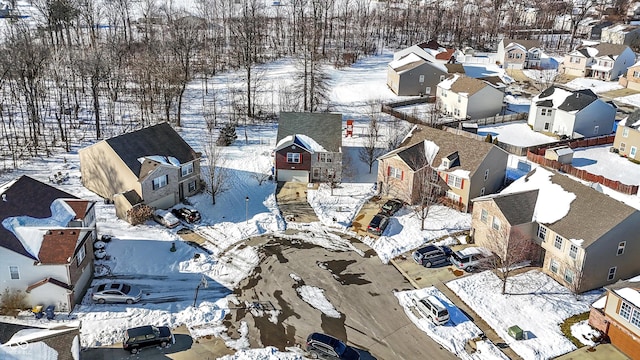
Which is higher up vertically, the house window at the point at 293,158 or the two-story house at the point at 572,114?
the two-story house at the point at 572,114

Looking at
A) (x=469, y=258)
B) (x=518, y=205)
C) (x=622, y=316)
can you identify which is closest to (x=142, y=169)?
(x=469, y=258)

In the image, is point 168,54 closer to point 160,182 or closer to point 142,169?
point 142,169

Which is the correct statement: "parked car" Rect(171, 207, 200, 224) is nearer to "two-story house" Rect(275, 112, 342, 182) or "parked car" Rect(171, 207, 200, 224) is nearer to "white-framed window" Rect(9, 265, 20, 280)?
"two-story house" Rect(275, 112, 342, 182)

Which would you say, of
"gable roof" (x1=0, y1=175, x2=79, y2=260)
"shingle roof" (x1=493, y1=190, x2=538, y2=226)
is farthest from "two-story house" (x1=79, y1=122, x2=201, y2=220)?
"shingle roof" (x1=493, y1=190, x2=538, y2=226)

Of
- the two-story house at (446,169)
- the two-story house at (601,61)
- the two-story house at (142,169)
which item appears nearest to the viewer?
the two-story house at (142,169)

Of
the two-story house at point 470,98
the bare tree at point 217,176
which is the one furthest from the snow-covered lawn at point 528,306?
the two-story house at point 470,98

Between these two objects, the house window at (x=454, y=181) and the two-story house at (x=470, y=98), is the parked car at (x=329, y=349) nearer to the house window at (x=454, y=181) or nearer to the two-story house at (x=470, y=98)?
the house window at (x=454, y=181)

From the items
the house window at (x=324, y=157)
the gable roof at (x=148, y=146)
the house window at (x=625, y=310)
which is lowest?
the house window at (x=625, y=310)
